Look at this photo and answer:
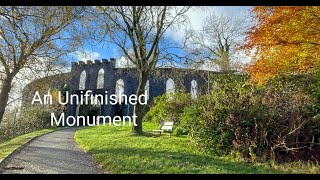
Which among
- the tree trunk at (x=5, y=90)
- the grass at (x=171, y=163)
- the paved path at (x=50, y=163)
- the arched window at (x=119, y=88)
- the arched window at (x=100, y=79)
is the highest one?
the arched window at (x=100, y=79)

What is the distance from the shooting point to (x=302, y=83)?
401 inches

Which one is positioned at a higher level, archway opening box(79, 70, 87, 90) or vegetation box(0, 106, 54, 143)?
archway opening box(79, 70, 87, 90)

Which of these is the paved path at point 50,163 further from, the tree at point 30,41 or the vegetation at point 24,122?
the vegetation at point 24,122

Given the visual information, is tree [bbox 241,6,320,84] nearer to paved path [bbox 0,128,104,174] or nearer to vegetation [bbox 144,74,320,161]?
vegetation [bbox 144,74,320,161]

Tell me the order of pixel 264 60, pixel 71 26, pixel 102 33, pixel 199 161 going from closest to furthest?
pixel 199 161
pixel 71 26
pixel 264 60
pixel 102 33

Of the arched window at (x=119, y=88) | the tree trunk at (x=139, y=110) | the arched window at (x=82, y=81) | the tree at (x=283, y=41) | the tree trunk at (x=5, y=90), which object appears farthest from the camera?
the arched window at (x=119, y=88)

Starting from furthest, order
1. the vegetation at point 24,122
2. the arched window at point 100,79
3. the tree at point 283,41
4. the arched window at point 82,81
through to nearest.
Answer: the arched window at point 100,79 < the arched window at point 82,81 < the vegetation at point 24,122 < the tree at point 283,41

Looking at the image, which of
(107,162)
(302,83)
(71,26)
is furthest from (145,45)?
(107,162)

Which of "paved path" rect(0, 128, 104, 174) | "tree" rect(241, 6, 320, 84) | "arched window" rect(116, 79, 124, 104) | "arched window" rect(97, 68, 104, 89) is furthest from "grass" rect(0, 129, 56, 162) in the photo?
"arched window" rect(116, 79, 124, 104)

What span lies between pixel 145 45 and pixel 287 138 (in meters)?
6.77

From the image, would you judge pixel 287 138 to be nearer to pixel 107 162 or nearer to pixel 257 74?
pixel 257 74

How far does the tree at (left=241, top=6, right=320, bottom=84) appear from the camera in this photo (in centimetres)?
807

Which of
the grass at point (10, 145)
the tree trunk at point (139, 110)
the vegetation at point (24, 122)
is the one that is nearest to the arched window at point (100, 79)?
the vegetation at point (24, 122)

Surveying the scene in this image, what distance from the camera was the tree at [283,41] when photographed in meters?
8.07
